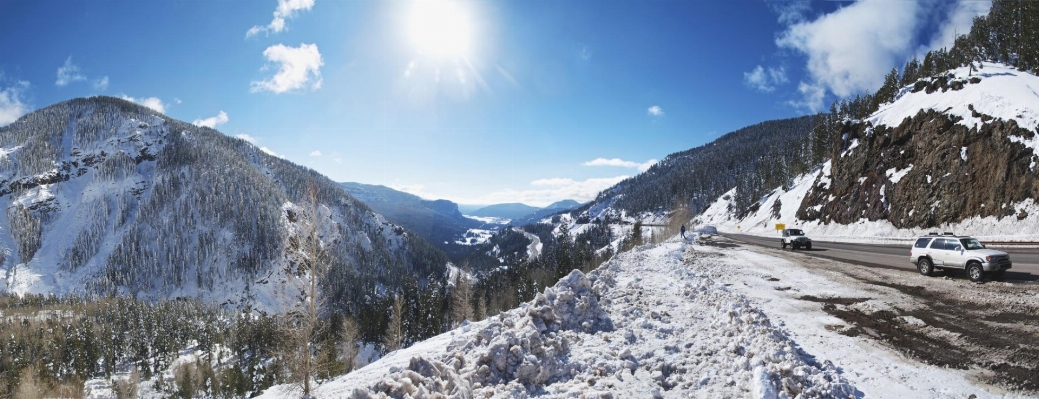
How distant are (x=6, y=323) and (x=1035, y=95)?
201 meters

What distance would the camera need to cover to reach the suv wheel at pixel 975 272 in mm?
15320

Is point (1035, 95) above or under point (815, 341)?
above

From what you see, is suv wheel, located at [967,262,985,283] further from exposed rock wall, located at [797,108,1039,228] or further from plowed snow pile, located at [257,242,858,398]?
exposed rock wall, located at [797,108,1039,228]

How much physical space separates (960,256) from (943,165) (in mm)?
32392

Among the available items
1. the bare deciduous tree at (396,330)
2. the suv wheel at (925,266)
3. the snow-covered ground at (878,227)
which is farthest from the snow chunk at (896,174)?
the bare deciduous tree at (396,330)

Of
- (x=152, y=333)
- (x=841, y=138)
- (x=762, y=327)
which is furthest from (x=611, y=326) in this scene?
(x=152, y=333)

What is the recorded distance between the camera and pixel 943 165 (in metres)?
38.4

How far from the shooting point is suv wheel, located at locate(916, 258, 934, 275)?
17.6 metres

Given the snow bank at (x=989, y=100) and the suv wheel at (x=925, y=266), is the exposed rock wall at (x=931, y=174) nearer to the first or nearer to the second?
the snow bank at (x=989, y=100)

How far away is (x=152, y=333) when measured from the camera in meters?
94.5

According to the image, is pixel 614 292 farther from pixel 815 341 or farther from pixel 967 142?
pixel 967 142

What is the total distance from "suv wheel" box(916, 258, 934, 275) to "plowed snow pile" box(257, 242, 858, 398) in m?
13.0

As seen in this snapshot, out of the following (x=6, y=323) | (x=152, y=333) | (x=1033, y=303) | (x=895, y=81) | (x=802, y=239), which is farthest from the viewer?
(x=6, y=323)

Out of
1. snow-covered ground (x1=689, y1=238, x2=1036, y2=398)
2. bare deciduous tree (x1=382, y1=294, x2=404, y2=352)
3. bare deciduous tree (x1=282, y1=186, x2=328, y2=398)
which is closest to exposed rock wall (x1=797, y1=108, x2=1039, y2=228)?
snow-covered ground (x1=689, y1=238, x2=1036, y2=398)
